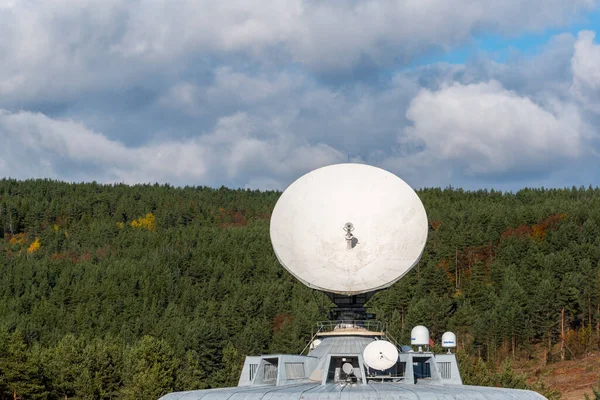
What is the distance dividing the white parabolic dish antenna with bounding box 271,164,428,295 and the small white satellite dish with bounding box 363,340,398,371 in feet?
16.8

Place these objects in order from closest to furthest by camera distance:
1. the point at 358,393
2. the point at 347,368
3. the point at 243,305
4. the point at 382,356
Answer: the point at 358,393 < the point at 382,356 < the point at 347,368 < the point at 243,305

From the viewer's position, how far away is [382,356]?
40.8m

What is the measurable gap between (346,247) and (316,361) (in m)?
5.22

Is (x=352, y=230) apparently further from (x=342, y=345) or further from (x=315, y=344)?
(x=315, y=344)

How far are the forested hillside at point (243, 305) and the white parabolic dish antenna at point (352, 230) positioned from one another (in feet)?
120

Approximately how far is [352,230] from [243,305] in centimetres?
9365

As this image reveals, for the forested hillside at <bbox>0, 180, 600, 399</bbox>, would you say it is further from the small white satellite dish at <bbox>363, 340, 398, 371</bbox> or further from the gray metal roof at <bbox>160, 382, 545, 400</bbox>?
the small white satellite dish at <bbox>363, 340, 398, 371</bbox>

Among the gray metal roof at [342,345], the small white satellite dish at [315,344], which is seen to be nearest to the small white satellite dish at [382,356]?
the gray metal roof at [342,345]

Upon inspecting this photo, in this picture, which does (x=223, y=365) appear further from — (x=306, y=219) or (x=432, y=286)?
(x=306, y=219)

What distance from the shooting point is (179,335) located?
383 ft

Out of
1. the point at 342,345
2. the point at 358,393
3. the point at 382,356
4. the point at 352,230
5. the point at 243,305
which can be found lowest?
the point at 358,393

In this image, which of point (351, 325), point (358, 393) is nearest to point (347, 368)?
point (358, 393)

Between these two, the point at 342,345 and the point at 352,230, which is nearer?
the point at 342,345

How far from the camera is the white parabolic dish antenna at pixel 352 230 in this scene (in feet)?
150
